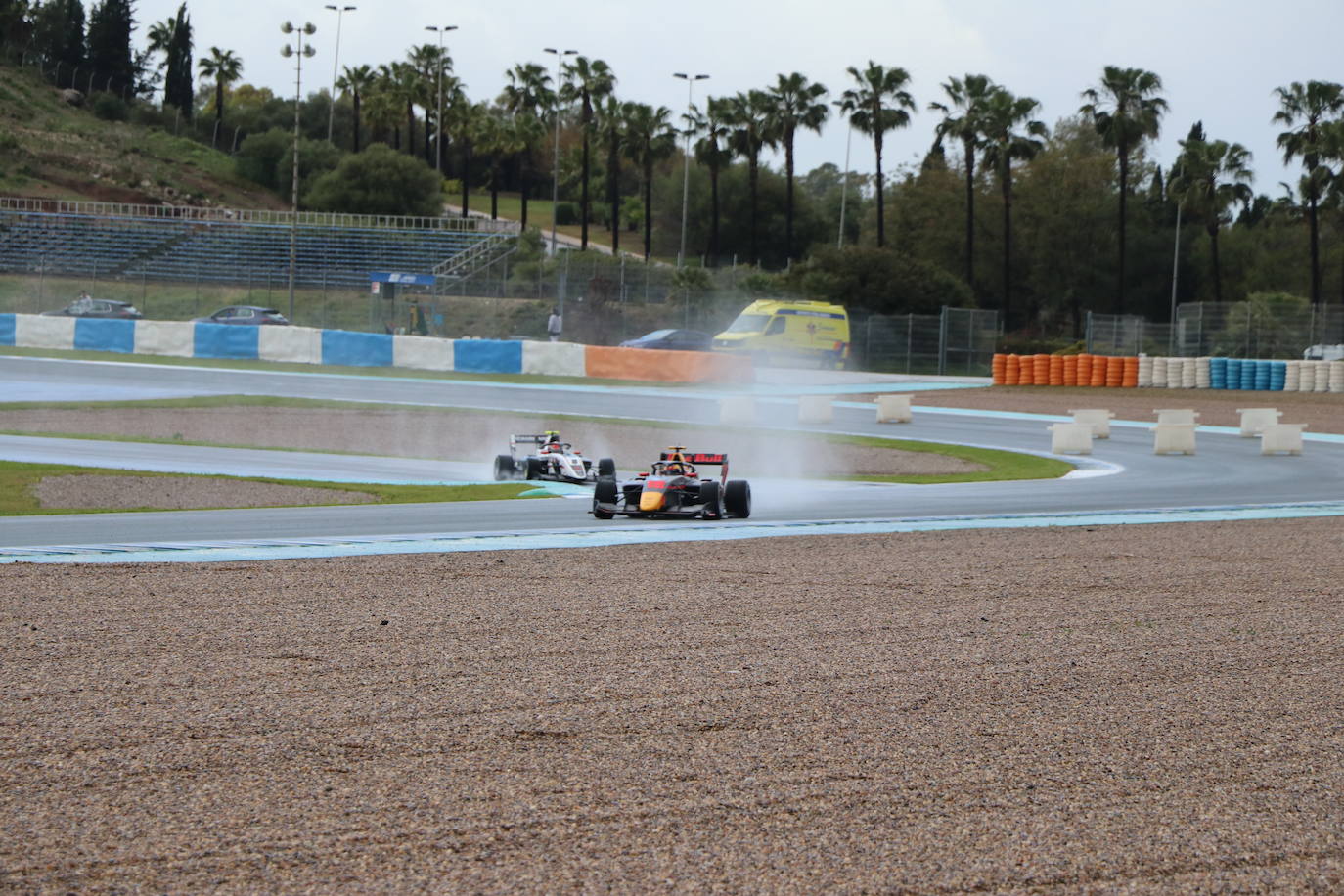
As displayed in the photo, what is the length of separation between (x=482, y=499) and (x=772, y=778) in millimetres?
11678

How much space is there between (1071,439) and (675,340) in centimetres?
2437

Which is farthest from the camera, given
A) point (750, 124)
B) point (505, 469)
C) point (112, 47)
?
point (112, 47)

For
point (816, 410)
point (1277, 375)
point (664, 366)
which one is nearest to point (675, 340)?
point (664, 366)

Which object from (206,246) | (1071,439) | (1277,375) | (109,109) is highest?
(109,109)

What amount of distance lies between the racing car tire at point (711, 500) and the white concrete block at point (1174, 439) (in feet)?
41.9

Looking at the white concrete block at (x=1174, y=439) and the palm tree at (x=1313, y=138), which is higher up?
the palm tree at (x=1313, y=138)

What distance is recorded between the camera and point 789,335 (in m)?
47.6

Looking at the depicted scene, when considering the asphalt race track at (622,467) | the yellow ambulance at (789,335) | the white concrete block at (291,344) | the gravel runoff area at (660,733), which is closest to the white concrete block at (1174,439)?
the asphalt race track at (622,467)

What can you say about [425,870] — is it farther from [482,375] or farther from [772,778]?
[482,375]

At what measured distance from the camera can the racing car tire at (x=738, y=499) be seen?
15773mm

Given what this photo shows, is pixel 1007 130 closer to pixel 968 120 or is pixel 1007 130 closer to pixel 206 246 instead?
pixel 968 120

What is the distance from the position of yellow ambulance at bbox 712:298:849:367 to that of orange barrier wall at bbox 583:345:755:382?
5.42m

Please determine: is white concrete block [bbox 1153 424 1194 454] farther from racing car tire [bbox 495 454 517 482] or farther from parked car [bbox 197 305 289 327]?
parked car [bbox 197 305 289 327]

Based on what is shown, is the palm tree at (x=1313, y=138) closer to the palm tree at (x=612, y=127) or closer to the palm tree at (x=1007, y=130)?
the palm tree at (x=1007, y=130)
